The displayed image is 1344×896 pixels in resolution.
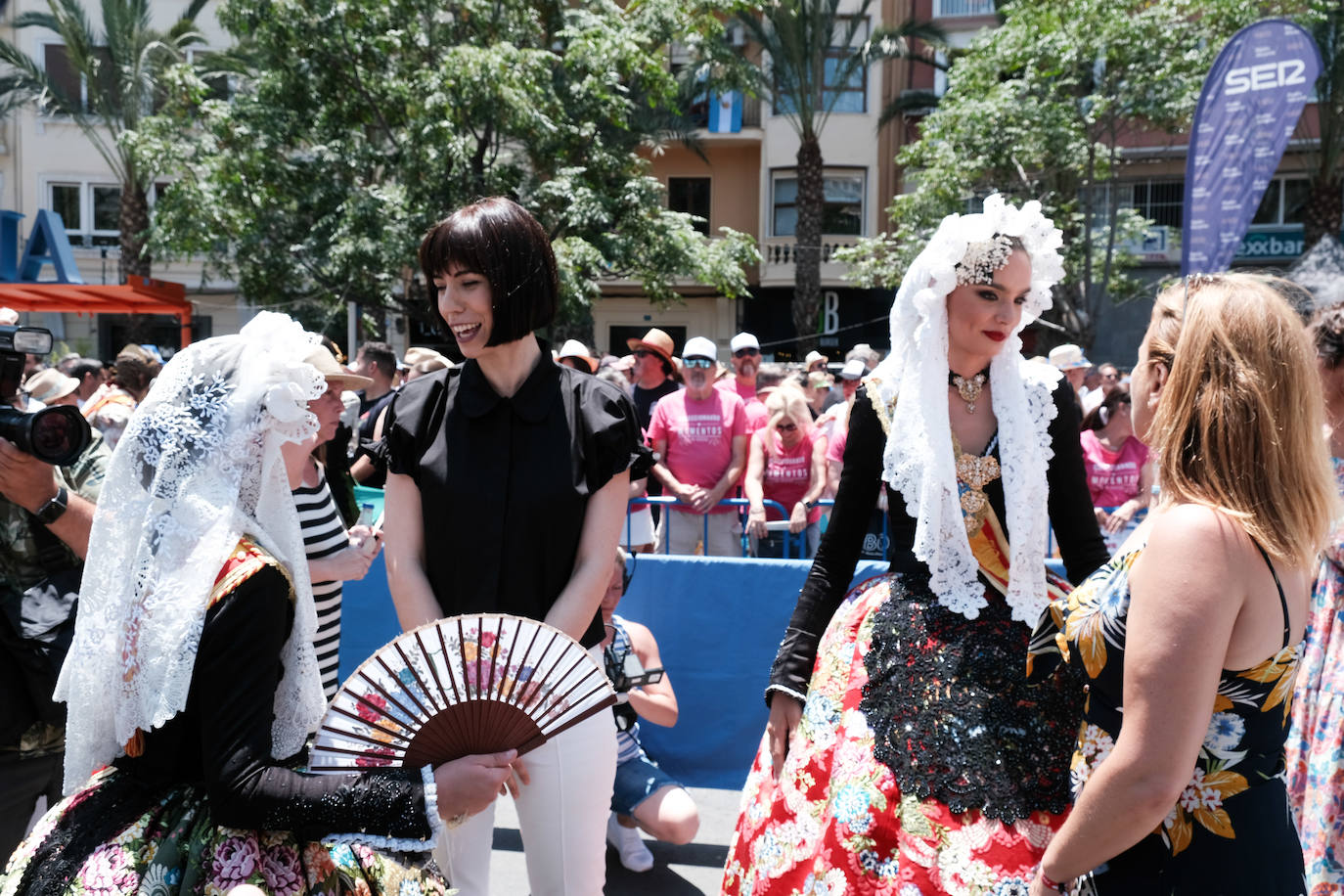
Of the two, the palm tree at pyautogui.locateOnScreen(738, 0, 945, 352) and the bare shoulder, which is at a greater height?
the palm tree at pyautogui.locateOnScreen(738, 0, 945, 352)

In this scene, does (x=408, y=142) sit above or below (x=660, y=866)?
above

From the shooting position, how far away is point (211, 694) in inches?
68.7

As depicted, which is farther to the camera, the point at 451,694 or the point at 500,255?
the point at 500,255

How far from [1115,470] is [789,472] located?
200cm

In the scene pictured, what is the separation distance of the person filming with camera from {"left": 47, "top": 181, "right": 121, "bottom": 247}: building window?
1017 inches

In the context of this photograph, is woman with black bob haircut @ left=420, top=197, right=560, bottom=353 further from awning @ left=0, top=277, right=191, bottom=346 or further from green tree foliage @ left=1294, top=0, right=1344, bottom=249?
green tree foliage @ left=1294, top=0, right=1344, bottom=249

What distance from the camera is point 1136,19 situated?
1795cm

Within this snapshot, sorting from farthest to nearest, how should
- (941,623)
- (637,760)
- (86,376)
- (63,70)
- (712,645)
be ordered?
(63,70) < (86,376) < (712,645) < (637,760) < (941,623)

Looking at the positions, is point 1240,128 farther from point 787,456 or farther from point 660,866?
point 660,866

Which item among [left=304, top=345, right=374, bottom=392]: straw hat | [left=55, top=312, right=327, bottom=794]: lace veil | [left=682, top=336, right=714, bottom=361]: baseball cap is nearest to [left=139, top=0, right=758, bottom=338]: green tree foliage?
[left=682, top=336, right=714, bottom=361]: baseball cap

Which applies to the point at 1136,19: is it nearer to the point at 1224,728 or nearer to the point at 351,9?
the point at 351,9

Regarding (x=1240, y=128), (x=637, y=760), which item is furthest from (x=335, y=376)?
(x=1240, y=128)

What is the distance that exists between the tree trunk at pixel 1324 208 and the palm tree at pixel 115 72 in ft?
71.8

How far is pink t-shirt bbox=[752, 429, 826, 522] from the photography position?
6824 millimetres
